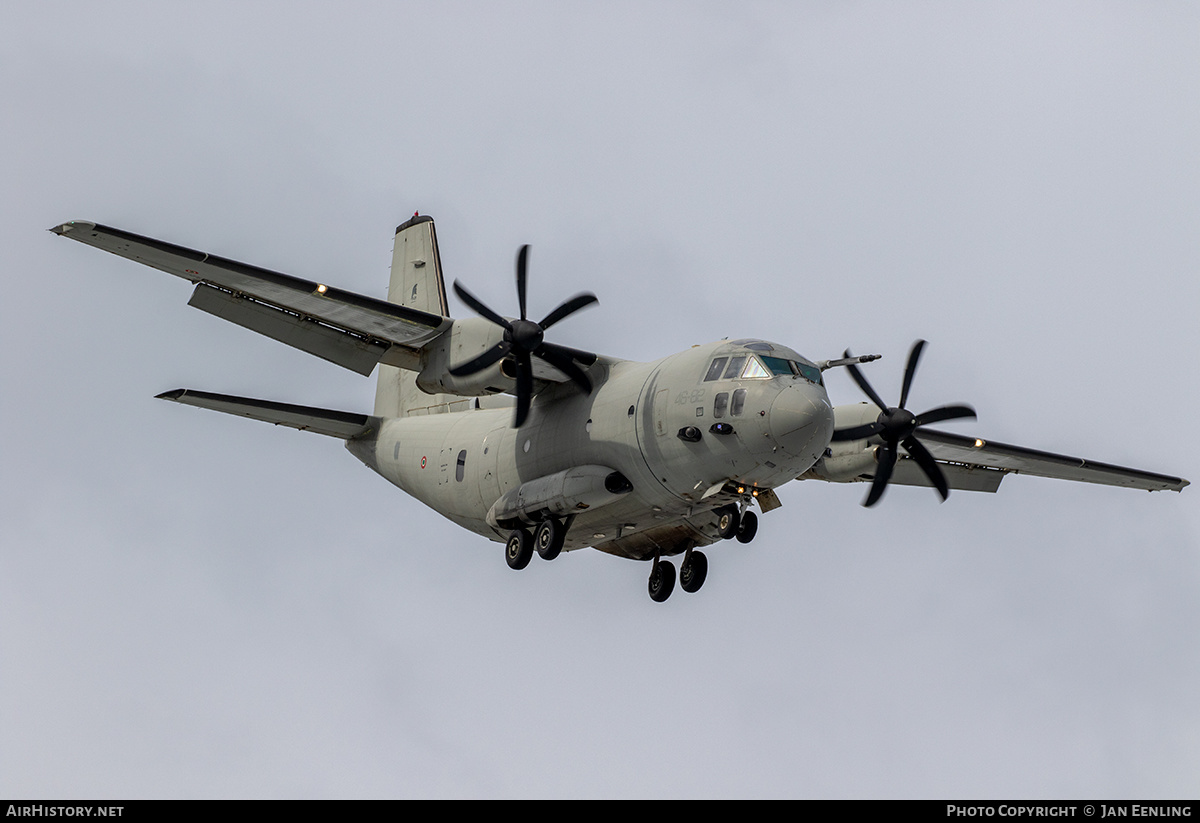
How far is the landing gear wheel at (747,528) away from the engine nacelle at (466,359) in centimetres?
464

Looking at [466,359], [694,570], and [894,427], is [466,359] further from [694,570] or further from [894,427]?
[894,427]

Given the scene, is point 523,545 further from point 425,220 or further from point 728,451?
point 425,220

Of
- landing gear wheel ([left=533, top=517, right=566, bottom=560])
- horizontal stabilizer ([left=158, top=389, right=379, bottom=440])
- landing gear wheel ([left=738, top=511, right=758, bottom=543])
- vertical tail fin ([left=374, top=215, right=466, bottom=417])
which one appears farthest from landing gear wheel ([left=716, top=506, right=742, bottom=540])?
horizontal stabilizer ([left=158, top=389, right=379, bottom=440])

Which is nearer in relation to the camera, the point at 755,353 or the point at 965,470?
the point at 755,353

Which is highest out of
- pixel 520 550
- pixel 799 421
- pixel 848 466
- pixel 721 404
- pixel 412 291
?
pixel 412 291

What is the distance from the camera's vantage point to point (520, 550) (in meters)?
23.5

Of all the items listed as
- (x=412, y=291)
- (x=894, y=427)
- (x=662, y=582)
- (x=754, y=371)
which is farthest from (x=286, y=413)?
(x=894, y=427)

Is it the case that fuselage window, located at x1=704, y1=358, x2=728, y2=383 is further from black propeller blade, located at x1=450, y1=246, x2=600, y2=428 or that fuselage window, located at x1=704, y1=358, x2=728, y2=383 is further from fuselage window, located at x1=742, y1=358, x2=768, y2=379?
black propeller blade, located at x1=450, y1=246, x2=600, y2=428

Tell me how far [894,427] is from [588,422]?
5.39 m

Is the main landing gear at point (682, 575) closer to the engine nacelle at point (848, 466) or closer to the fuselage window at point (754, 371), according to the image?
the engine nacelle at point (848, 466)

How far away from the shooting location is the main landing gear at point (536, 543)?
23047 millimetres

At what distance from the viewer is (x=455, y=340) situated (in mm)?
23031
